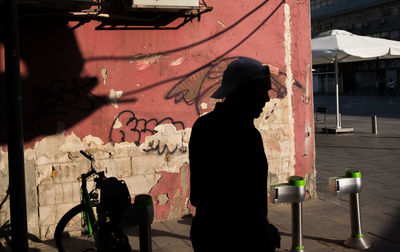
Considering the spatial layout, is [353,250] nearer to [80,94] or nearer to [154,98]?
[154,98]

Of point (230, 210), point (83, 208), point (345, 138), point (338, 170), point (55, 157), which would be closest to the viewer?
point (230, 210)

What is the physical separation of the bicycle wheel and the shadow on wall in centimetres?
103

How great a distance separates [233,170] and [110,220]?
2048 mm

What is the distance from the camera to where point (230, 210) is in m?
2.14

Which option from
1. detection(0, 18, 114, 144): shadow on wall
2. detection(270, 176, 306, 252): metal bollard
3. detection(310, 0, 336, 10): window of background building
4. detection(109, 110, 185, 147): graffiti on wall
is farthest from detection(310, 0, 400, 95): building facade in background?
detection(270, 176, 306, 252): metal bollard

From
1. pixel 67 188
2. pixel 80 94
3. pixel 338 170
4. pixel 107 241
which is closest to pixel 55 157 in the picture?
pixel 67 188

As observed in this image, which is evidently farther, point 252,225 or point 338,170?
point 338,170

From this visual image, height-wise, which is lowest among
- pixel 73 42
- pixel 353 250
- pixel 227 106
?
pixel 353 250

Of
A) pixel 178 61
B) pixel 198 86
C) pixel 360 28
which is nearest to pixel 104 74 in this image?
pixel 178 61

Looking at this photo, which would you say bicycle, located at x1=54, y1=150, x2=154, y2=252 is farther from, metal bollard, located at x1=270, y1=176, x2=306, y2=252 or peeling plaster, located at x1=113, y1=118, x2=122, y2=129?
metal bollard, located at x1=270, y1=176, x2=306, y2=252

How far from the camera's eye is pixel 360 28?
47.2 m

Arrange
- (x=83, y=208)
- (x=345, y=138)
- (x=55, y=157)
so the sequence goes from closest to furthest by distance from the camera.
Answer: (x=83, y=208), (x=55, y=157), (x=345, y=138)

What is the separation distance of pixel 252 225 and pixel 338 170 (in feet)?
23.1

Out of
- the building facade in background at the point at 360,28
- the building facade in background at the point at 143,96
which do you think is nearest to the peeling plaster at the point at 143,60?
the building facade in background at the point at 143,96
